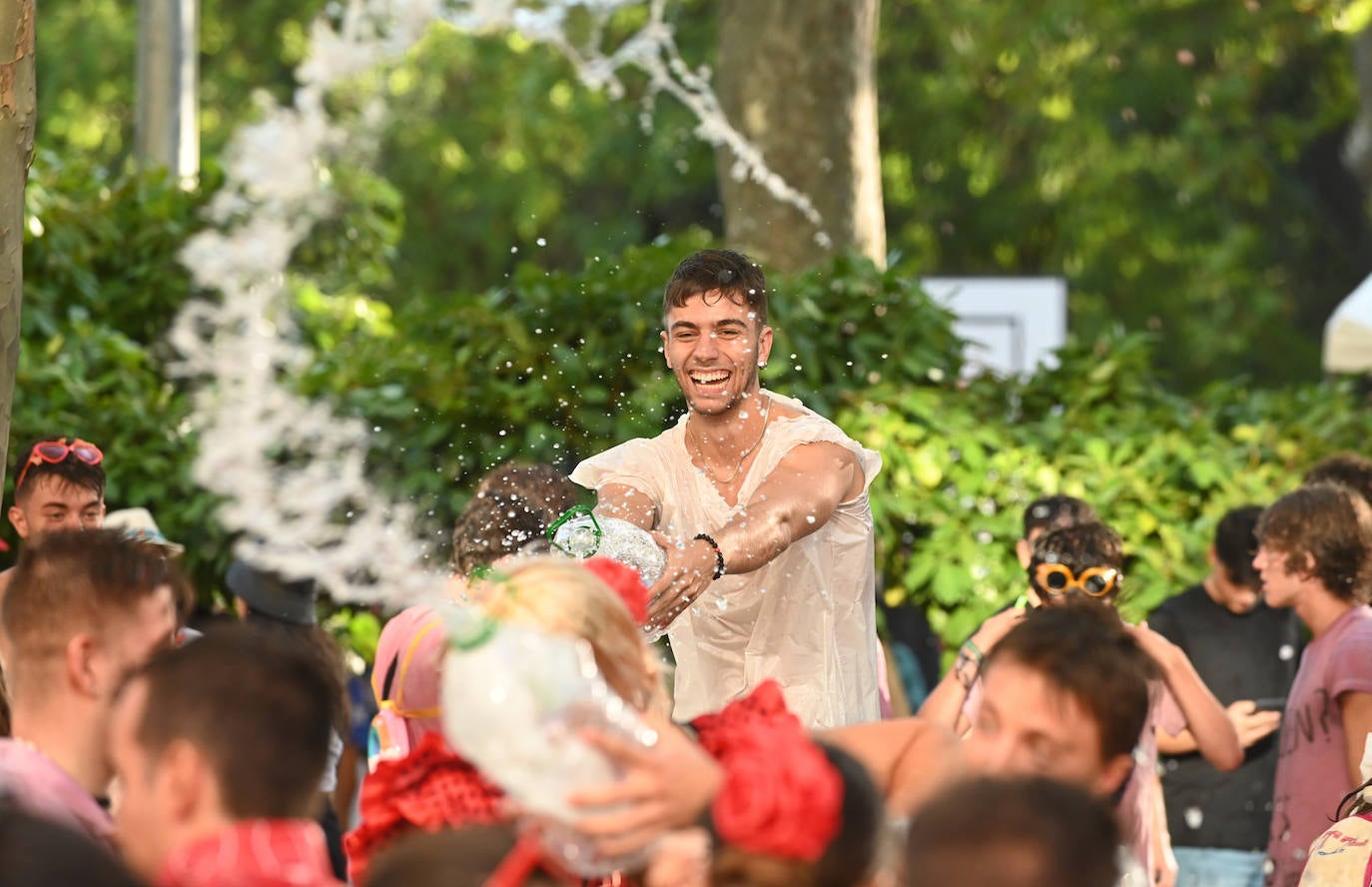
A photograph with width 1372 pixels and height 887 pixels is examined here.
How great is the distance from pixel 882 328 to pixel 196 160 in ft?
13.0

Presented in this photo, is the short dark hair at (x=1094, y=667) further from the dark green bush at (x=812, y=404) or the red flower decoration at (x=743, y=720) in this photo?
the dark green bush at (x=812, y=404)

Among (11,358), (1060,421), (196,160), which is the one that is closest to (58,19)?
(196,160)

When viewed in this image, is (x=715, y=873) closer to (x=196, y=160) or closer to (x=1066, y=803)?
(x=1066, y=803)

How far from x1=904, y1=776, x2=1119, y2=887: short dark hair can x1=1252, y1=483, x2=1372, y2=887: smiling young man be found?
2.71m

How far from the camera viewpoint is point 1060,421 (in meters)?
7.65

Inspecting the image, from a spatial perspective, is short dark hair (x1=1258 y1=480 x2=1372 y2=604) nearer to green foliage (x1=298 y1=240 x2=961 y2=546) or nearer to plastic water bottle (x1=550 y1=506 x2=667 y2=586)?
plastic water bottle (x1=550 y1=506 x2=667 y2=586)

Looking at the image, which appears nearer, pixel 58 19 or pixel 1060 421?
pixel 1060 421

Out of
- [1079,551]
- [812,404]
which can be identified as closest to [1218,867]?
[1079,551]

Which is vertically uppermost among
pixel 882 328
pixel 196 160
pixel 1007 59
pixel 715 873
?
pixel 1007 59

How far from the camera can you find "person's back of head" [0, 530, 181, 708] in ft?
10.6

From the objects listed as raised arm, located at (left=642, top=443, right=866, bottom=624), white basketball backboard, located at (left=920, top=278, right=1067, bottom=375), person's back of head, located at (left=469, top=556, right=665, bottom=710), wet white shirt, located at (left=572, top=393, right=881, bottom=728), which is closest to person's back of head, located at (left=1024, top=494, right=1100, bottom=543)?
wet white shirt, located at (left=572, top=393, right=881, bottom=728)

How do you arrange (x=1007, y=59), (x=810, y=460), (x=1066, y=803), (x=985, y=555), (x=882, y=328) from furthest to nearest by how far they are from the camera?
(x=1007, y=59)
(x=882, y=328)
(x=985, y=555)
(x=810, y=460)
(x=1066, y=803)

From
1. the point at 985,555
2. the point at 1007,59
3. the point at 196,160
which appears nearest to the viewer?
the point at 985,555

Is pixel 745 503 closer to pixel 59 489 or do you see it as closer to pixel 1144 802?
pixel 1144 802
